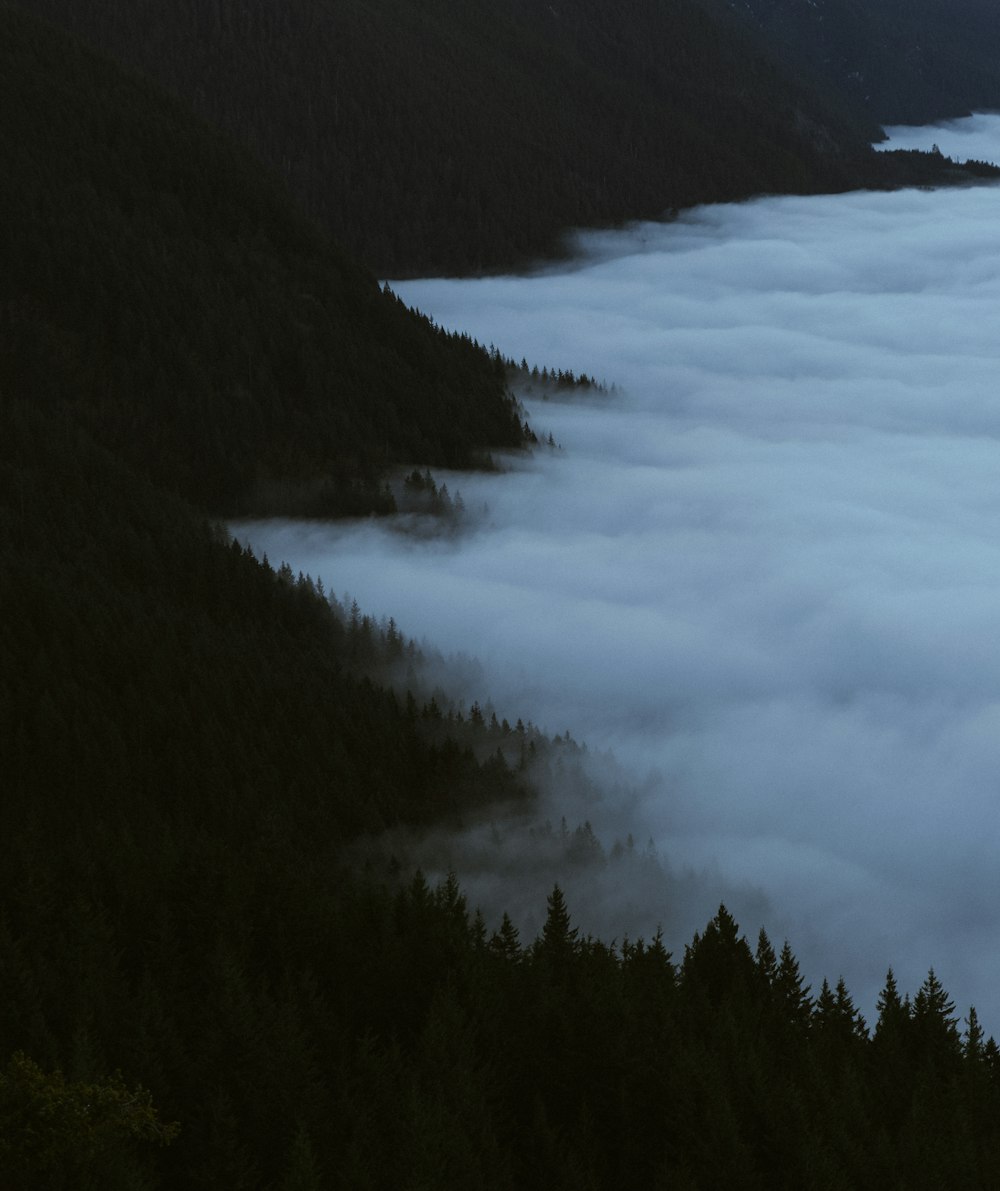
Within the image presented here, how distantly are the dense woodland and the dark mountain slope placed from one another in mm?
576

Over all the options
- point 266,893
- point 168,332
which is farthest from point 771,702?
point 266,893

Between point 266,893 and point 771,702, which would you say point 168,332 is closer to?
point 771,702

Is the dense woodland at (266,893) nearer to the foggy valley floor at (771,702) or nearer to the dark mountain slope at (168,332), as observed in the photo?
the dark mountain slope at (168,332)

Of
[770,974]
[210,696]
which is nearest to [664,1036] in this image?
[770,974]

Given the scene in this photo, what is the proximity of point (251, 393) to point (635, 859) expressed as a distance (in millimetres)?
93341

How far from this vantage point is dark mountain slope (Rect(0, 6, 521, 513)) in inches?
6481

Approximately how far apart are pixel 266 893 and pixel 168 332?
128 metres

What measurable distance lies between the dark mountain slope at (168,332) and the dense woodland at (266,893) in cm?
58

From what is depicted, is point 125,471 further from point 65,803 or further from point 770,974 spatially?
point 770,974

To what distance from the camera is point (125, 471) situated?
14462 cm

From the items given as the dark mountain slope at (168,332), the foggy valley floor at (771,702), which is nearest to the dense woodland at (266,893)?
the dark mountain slope at (168,332)

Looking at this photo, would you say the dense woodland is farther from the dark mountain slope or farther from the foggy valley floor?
the foggy valley floor

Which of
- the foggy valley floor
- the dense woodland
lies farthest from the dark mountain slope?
the foggy valley floor

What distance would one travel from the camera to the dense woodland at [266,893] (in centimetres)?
4581
